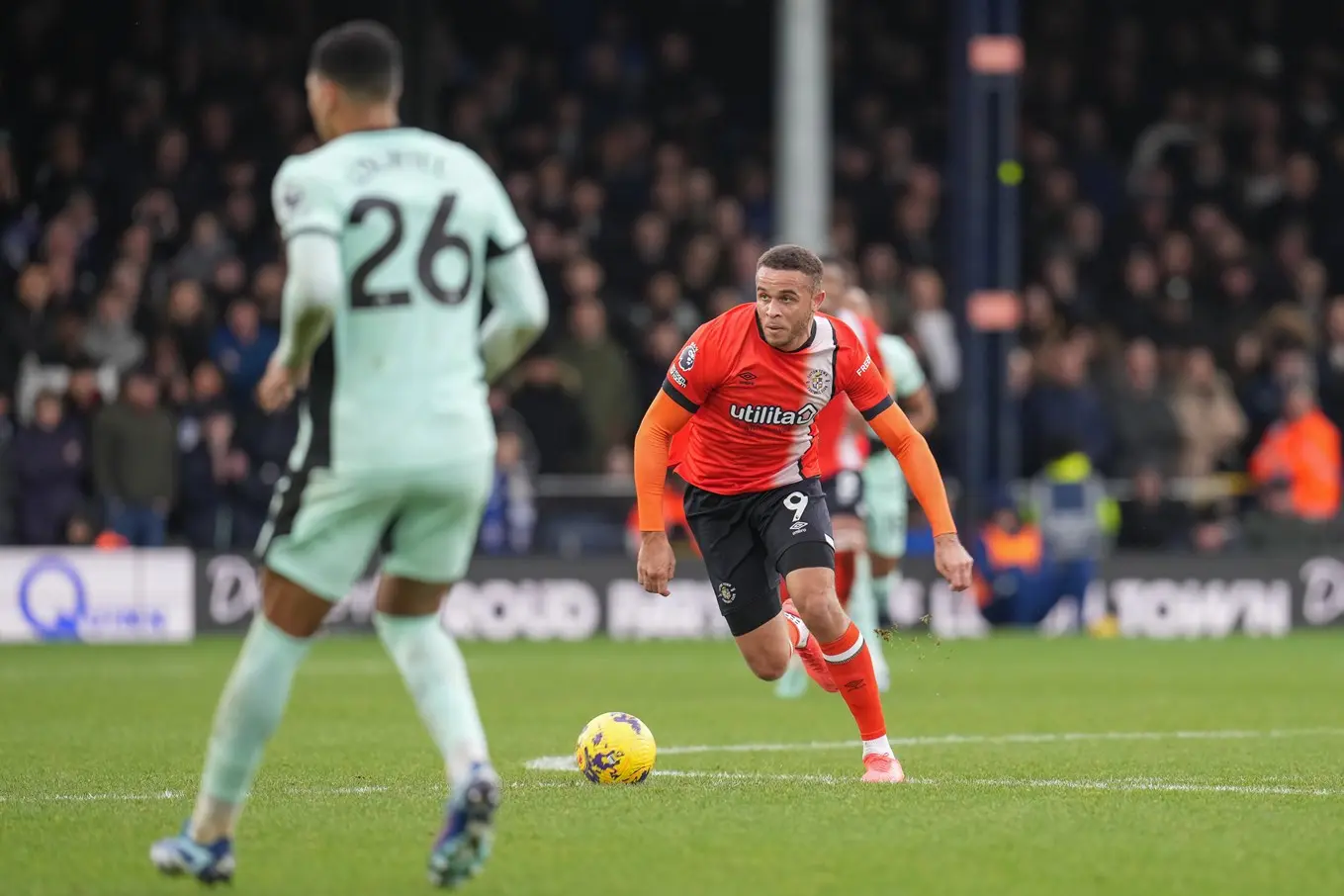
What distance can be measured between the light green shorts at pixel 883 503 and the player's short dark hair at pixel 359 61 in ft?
26.5

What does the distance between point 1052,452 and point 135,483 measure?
8.30m

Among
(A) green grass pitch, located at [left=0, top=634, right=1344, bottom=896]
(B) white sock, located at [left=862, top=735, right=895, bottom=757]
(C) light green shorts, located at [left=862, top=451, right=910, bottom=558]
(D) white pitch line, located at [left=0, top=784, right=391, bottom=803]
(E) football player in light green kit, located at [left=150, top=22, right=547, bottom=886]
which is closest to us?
(E) football player in light green kit, located at [left=150, top=22, right=547, bottom=886]

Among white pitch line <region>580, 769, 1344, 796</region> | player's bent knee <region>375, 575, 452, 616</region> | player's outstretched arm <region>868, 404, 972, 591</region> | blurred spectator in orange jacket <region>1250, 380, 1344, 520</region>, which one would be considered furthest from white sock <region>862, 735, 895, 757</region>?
blurred spectator in orange jacket <region>1250, 380, 1344, 520</region>

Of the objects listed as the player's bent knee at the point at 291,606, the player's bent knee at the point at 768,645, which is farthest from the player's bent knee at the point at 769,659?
the player's bent knee at the point at 291,606

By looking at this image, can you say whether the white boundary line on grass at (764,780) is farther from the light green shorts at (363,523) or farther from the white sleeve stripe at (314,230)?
the white sleeve stripe at (314,230)

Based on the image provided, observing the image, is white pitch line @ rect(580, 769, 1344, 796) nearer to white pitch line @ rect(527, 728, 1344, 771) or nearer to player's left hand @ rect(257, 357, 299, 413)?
white pitch line @ rect(527, 728, 1344, 771)

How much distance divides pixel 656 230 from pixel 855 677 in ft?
41.6

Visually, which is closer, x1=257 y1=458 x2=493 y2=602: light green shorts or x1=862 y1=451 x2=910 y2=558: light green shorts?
x1=257 y1=458 x2=493 y2=602: light green shorts

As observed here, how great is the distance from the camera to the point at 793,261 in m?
8.01

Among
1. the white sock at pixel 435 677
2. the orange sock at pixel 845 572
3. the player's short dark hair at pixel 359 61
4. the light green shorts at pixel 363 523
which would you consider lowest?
the orange sock at pixel 845 572

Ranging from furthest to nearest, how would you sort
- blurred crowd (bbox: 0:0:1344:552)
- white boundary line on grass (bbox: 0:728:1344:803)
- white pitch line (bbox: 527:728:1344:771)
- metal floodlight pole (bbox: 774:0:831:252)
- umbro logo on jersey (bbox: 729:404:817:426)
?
1. metal floodlight pole (bbox: 774:0:831:252)
2. blurred crowd (bbox: 0:0:1344:552)
3. white pitch line (bbox: 527:728:1344:771)
4. umbro logo on jersey (bbox: 729:404:817:426)
5. white boundary line on grass (bbox: 0:728:1344:803)

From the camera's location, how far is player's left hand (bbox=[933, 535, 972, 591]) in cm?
763

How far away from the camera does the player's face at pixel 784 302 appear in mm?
8047

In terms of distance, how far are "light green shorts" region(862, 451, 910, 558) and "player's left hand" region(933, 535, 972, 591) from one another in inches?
222
